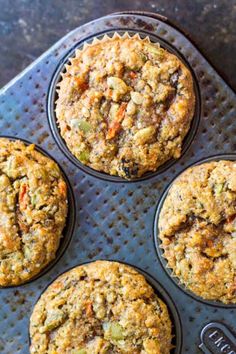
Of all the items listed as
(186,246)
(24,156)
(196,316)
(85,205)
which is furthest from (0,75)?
(196,316)

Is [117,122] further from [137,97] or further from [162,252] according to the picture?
[162,252]

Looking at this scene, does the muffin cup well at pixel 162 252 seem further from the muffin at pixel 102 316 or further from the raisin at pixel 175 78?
the raisin at pixel 175 78

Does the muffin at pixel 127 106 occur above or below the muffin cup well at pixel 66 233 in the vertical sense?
above

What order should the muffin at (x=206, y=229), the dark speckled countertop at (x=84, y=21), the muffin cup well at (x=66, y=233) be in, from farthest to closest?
1. the dark speckled countertop at (x=84, y=21)
2. the muffin cup well at (x=66, y=233)
3. the muffin at (x=206, y=229)

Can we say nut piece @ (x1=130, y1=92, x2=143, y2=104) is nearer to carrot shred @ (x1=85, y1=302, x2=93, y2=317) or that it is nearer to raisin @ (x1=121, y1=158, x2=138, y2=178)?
raisin @ (x1=121, y1=158, x2=138, y2=178)

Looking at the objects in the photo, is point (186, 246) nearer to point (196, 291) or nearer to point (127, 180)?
point (196, 291)

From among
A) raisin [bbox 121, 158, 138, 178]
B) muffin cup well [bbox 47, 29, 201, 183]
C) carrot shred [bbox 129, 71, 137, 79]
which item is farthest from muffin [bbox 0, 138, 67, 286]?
carrot shred [bbox 129, 71, 137, 79]

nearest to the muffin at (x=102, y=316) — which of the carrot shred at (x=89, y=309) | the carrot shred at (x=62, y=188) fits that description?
the carrot shred at (x=89, y=309)
